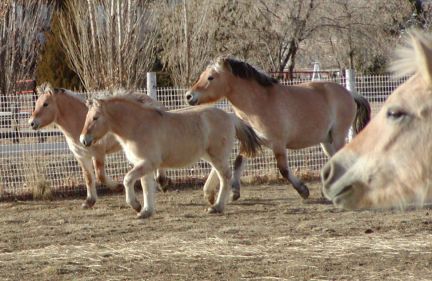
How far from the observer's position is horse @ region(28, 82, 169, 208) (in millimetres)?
11406

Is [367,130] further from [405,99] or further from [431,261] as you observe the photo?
[431,261]

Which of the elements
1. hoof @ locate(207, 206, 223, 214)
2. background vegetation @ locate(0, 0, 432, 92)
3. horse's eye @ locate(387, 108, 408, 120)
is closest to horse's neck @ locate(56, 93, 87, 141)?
hoof @ locate(207, 206, 223, 214)

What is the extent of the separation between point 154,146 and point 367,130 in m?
6.06

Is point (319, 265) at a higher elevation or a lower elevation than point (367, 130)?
lower

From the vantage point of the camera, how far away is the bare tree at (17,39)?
19859 mm

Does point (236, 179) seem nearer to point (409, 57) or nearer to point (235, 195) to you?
point (235, 195)

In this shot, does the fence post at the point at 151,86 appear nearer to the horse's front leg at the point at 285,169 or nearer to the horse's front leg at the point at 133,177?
→ the horse's front leg at the point at 285,169

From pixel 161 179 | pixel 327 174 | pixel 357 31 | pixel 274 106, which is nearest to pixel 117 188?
pixel 161 179

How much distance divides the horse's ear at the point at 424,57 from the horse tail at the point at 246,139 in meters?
6.94

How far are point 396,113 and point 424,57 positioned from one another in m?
0.31

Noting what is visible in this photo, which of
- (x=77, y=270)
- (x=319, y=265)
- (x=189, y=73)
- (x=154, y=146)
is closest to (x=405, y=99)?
(x=319, y=265)

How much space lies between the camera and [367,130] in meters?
4.16

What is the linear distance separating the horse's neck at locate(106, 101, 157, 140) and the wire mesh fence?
2743 mm

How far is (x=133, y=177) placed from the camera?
9.67 m
